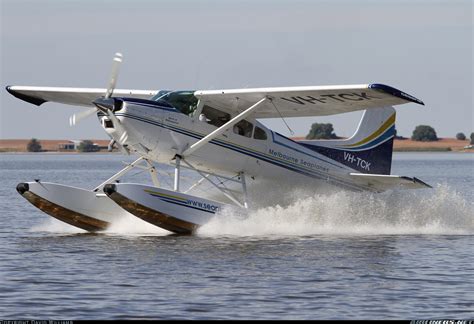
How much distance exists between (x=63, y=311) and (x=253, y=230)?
22.6 feet

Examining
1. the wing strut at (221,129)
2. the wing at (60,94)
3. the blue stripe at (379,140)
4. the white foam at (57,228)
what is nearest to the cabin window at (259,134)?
the wing strut at (221,129)

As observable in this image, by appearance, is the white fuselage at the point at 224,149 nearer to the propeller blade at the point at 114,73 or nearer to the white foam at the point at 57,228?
the propeller blade at the point at 114,73

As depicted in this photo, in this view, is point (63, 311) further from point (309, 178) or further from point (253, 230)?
point (309, 178)

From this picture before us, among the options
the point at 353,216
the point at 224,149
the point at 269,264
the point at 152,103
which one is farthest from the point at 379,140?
the point at 269,264

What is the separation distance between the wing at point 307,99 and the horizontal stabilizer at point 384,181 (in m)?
1.58

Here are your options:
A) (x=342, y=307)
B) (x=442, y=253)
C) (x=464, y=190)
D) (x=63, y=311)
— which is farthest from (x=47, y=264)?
(x=464, y=190)

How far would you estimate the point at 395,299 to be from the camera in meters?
9.80

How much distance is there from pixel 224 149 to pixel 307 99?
5.35ft

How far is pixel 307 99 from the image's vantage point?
629 inches


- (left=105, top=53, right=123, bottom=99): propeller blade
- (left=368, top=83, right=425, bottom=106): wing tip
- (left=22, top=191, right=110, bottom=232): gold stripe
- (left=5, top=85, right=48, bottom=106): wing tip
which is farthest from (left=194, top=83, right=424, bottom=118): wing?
(left=5, top=85, right=48, bottom=106): wing tip

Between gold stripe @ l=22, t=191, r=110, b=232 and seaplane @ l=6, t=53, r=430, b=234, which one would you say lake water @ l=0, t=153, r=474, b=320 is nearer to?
gold stripe @ l=22, t=191, r=110, b=232

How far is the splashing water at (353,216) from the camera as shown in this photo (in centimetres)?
1561

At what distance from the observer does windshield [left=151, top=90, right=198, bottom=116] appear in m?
15.8

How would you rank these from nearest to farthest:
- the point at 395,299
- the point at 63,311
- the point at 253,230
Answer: the point at 63,311, the point at 395,299, the point at 253,230
